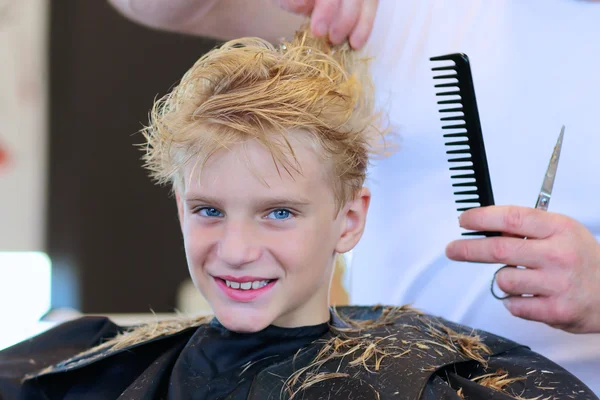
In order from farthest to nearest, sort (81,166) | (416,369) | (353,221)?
(81,166) → (353,221) → (416,369)

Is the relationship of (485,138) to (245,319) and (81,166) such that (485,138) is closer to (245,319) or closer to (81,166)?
(245,319)

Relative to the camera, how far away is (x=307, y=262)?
0.88 metres

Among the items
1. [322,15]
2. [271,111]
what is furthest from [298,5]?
[271,111]

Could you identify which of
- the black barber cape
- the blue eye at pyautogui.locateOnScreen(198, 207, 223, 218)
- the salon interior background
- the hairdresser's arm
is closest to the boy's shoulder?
the black barber cape

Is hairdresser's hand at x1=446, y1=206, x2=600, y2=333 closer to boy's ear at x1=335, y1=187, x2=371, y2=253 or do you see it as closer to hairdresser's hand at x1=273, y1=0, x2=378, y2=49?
boy's ear at x1=335, y1=187, x2=371, y2=253

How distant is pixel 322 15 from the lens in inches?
40.1

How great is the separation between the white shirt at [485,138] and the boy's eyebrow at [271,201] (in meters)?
0.42

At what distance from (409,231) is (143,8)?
683 millimetres

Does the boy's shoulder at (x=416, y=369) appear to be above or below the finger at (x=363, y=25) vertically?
below

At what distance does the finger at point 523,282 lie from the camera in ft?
2.91

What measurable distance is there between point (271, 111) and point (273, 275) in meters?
0.22

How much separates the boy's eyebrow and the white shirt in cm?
42

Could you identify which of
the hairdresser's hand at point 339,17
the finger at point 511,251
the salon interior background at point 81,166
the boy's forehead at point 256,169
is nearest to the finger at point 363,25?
the hairdresser's hand at point 339,17

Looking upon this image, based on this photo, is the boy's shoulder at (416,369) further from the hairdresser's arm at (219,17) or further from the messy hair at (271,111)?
the hairdresser's arm at (219,17)
